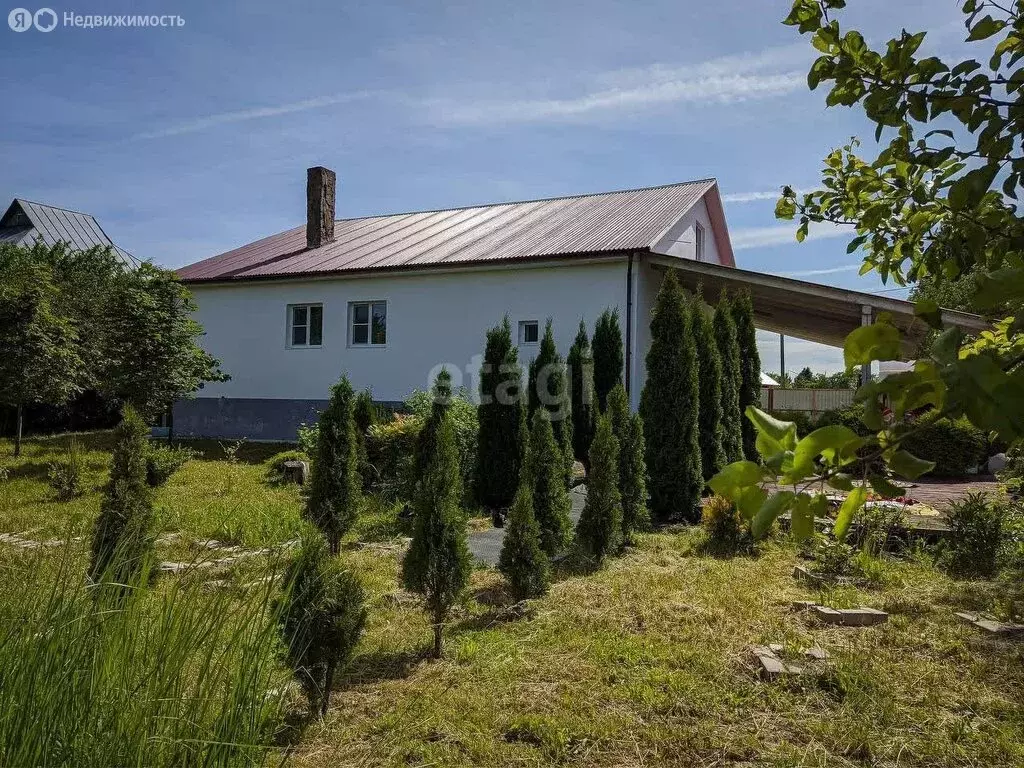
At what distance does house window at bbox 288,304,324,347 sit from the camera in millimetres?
19375

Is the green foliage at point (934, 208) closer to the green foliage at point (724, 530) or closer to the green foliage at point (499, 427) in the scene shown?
the green foliage at point (724, 530)

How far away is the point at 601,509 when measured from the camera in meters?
7.04

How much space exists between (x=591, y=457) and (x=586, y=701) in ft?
12.0

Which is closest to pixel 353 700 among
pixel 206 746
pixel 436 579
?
pixel 436 579

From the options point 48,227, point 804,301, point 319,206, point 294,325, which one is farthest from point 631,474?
point 48,227

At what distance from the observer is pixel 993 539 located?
6703 millimetres

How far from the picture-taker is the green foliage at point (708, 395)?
10.7 metres

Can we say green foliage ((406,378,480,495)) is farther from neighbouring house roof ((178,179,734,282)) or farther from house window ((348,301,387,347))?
house window ((348,301,387,347))

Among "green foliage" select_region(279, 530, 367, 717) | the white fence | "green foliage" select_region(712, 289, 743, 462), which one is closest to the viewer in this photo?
"green foliage" select_region(279, 530, 367, 717)

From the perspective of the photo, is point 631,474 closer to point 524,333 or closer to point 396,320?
point 524,333

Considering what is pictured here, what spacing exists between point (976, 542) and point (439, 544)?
5069 mm

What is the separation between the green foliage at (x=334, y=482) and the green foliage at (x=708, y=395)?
212 inches

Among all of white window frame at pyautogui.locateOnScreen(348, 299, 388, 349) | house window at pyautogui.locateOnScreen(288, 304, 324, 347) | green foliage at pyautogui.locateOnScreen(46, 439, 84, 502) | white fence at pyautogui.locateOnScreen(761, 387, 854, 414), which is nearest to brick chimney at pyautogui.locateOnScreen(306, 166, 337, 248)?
house window at pyautogui.locateOnScreen(288, 304, 324, 347)

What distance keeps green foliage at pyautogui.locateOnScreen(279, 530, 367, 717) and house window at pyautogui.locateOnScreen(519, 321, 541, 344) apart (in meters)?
13.0
